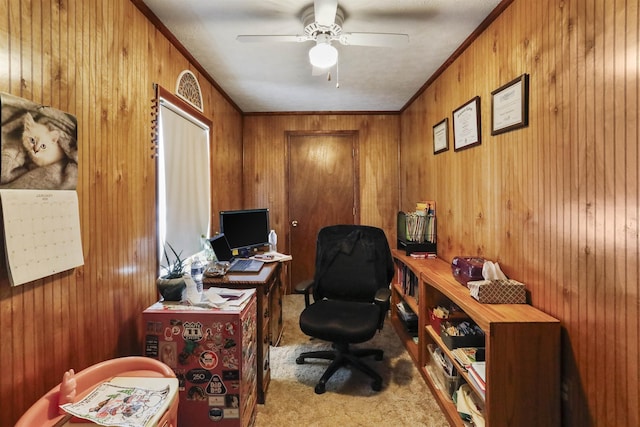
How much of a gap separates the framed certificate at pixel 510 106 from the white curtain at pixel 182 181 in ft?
6.70

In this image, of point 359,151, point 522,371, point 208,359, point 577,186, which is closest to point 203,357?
point 208,359

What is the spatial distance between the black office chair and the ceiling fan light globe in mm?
1179

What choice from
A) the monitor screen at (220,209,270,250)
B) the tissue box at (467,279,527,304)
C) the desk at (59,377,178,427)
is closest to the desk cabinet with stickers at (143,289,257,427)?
the desk at (59,377,178,427)

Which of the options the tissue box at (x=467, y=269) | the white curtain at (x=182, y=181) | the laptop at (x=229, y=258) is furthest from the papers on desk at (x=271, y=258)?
the tissue box at (x=467, y=269)

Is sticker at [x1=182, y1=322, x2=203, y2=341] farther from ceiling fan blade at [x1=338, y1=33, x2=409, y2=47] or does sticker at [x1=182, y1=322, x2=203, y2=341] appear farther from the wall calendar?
ceiling fan blade at [x1=338, y1=33, x2=409, y2=47]

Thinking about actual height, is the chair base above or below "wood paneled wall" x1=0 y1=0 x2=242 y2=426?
below

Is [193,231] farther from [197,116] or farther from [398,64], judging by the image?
[398,64]

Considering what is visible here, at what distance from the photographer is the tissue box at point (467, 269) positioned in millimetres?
1758

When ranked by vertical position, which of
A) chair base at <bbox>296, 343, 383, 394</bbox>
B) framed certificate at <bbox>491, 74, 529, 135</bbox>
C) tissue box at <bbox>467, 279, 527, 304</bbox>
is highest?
Result: framed certificate at <bbox>491, 74, 529, 135</bbox>

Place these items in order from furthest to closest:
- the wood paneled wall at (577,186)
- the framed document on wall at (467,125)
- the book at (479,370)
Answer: the framed document on wall at (467,125) < the book at (479,370) < the wood paneled wall at (577,186)

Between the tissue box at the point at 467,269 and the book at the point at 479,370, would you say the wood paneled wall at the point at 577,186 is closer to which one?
the tissue box at the point at 467,269

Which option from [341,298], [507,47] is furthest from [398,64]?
[341,298]

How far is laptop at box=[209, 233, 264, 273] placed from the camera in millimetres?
2240

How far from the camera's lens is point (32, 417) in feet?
3.13
